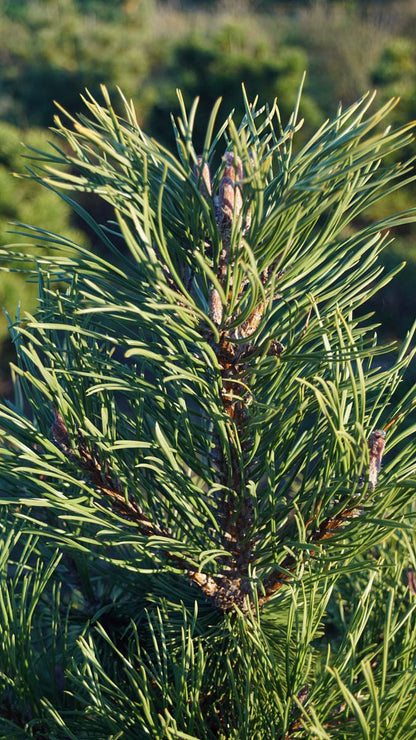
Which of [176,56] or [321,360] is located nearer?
[321,360]

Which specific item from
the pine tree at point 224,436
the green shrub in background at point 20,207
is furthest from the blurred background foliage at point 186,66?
the pine tree at point 224,436

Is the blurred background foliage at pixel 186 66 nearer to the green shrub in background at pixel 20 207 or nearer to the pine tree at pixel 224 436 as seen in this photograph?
the green shrub in background at pixel 20 207

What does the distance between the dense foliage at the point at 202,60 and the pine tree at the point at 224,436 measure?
65.9 inches

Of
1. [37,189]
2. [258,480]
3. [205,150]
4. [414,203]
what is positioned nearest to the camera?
[205,150]

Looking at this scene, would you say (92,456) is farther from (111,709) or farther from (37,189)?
(37,189)

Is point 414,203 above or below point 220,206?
above

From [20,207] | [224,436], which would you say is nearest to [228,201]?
[224,436]

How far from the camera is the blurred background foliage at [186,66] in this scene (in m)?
2.94

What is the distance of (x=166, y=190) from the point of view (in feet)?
1.45

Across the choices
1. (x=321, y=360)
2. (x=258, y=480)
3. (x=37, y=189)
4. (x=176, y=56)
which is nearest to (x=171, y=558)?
(x=258, y=480)

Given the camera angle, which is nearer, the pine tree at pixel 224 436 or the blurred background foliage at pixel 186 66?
the pine tree at pixel 224 436

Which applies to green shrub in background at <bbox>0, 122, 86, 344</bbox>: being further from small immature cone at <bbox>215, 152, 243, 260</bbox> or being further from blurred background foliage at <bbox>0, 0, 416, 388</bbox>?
small immature cone at <bbox>215, 152, 243, 260</bbox>

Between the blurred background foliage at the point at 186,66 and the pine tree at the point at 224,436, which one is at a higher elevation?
the blurred background foliage at the point at 186,66

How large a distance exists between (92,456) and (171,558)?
0.10m
